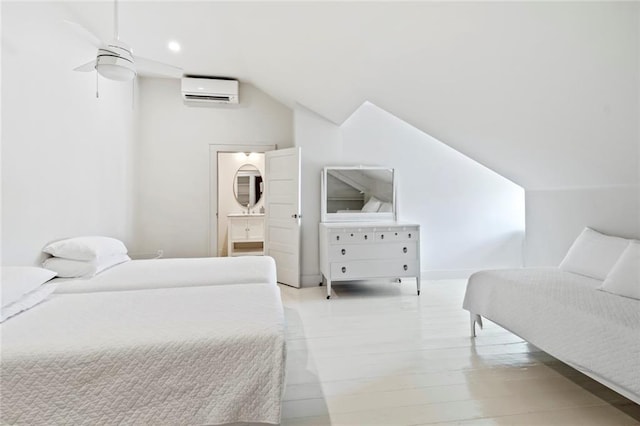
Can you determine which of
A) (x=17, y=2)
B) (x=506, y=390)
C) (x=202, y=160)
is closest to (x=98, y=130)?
(x=17, y=2)

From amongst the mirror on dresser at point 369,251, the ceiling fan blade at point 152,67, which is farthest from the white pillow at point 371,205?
the ceiling fan blade at point 152,67

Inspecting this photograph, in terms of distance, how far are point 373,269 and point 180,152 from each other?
3.09m

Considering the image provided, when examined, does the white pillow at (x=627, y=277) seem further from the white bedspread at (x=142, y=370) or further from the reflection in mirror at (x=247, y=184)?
the reflection in mirror at (x=247, y=184)

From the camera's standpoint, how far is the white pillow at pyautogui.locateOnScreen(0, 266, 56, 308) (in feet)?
5.13

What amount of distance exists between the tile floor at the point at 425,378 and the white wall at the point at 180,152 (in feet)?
7.80

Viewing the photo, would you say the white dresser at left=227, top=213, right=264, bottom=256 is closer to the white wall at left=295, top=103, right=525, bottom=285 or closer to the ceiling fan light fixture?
the white wall at left=295, top=103, right=525, bottom=285

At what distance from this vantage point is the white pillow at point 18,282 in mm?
1563

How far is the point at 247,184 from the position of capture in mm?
6152

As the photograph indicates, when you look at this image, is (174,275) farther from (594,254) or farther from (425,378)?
(594,254)

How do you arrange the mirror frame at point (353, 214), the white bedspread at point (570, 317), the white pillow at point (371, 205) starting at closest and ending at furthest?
1. the white bedspread at point (570, 317)
2. the mirror frame at point (353, 214)
3. the white pillow at point (371, 205)

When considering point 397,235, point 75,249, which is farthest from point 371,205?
point 75,249

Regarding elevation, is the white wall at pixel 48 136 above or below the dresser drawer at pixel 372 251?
above

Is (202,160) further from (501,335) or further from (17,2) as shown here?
(501,335)

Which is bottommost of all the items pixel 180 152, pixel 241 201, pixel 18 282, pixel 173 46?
pixel 18 282
